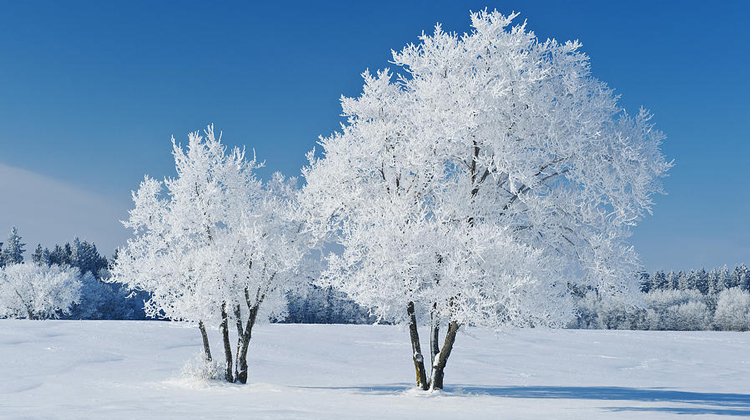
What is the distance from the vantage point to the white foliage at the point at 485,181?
19.0 metres

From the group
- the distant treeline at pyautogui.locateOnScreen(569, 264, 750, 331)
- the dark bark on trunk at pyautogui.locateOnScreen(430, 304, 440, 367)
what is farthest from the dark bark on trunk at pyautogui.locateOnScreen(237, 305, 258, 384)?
the distant treeline at pyautogui.locateOnScreen(569, 264, 750, 331)

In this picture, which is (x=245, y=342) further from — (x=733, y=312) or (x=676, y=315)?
(x=733, y=312)

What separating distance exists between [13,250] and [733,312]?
117128 millimetres

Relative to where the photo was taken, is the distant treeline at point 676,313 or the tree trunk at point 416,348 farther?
the distant treeline at point 676,313

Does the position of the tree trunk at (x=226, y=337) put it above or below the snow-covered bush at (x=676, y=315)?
below

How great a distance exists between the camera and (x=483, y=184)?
2162cm

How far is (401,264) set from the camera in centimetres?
1898

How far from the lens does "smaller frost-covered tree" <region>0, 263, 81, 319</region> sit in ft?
272

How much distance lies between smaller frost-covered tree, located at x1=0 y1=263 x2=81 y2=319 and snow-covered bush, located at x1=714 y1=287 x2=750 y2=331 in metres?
98.5

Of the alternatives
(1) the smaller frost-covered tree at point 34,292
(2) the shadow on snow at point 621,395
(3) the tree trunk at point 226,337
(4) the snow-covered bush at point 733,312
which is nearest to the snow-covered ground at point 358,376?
(2) the shadow on snow at point 621,395

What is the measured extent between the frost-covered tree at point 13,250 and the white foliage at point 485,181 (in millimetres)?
97889

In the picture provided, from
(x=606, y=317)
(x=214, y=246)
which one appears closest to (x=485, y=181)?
(x=214, y=246)

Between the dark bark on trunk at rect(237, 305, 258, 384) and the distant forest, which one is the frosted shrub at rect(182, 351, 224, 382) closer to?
the dark bark on trunk at rect(237, 305, 258, 384)

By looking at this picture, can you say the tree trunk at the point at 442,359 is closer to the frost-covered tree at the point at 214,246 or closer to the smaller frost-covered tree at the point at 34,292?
the frost-covered tree at the point at 214,246
